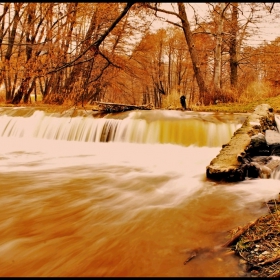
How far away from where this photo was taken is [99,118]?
9.91 metres

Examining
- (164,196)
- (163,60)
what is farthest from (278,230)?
(163,60)

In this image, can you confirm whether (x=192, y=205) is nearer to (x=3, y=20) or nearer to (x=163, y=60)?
(x=3, y=20)

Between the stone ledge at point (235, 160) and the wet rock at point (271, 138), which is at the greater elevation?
the wet rock at point (271, 138)

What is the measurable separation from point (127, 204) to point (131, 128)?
5.36 metres

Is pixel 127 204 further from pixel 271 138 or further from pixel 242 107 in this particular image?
pixel 242 107

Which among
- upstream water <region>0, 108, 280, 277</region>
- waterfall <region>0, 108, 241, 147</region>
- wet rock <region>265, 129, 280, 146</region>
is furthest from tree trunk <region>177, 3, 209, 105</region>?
wet rock <region>265, 129, 280, 146</region>

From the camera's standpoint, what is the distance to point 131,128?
922cm

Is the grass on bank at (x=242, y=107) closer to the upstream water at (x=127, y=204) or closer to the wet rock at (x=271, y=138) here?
the upstream water at (x=127, y=204)

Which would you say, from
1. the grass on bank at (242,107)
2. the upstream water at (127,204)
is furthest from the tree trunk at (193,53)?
the upstream water at (127,204)

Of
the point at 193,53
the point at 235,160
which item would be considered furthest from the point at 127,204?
the point at 193,53

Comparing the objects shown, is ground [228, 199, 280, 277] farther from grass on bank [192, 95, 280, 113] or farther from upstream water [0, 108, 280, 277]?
grass on bank [192, 95, 280, 113]

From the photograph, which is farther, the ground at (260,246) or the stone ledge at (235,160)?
the stone ledge at (235,160)

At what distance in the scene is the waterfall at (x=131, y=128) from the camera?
27.4 feet

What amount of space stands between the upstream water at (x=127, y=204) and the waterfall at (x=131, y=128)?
0.05 metres
